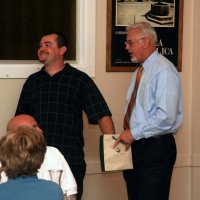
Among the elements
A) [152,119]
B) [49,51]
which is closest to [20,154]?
[152,119]

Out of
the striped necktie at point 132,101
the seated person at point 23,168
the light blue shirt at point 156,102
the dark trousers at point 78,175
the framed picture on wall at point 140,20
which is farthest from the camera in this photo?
the framed picture on wall at point 140,20

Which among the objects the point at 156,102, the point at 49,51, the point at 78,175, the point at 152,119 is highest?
the point at 49,51

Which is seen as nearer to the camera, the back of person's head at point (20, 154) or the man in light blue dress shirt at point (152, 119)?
the back of person's head at point (20, 154)

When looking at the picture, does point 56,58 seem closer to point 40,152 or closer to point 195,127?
point 195,127

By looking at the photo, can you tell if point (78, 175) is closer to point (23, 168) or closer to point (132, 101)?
point (132, 101)

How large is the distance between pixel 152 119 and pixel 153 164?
0.97 ft

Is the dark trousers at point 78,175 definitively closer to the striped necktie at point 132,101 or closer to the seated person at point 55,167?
the striped necktie at point 132,101

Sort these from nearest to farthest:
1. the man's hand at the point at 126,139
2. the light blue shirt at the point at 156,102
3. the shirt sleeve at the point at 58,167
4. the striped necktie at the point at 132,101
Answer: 1. the shirt sleeve at the point at 58,167
2. the light blue shirt at the point at 156,102
3. the man's hand at the point at 126,139
4. the striped necktie at the point at 132,101

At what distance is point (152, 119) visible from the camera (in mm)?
2973

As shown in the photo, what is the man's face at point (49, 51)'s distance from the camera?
11.3 ft

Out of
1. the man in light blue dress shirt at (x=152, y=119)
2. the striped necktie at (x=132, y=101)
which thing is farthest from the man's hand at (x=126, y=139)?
the striped necktie at (x=132, y=101)

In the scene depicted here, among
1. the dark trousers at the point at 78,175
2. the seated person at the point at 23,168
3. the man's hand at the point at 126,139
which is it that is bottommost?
the dark trousers at the point at 78,175

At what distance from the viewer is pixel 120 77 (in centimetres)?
396

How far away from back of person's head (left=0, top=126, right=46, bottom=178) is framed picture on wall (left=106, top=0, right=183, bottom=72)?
2138 millimetres
